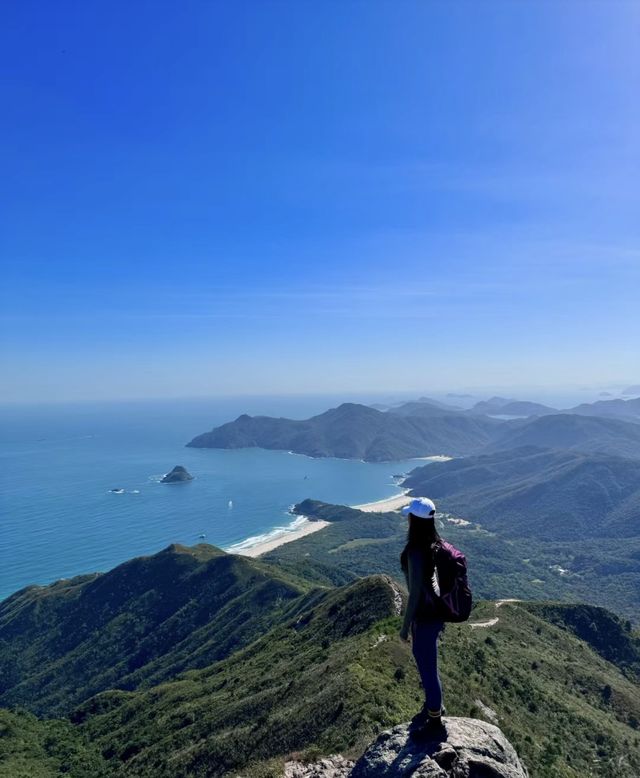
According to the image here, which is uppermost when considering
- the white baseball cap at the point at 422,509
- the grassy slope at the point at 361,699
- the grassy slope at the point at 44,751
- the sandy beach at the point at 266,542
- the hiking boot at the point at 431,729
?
the white baseball cap at the point at 422,509

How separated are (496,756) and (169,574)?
115m

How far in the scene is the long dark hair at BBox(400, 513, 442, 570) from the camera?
911 cm

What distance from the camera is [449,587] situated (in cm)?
929

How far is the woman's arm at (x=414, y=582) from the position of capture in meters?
9.10

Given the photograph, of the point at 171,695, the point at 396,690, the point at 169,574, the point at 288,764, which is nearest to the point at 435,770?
the point at 288,764

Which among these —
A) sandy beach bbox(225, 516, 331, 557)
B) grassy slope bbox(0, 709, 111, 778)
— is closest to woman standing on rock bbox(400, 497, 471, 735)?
grassy slope bbox(0, 709, 111, 778)

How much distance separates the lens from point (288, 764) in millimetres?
19641

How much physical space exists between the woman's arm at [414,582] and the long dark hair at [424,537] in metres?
0.14

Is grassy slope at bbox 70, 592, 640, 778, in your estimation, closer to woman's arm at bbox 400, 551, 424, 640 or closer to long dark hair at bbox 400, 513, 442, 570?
woman's arm at bbox 400, 551, 424, 640

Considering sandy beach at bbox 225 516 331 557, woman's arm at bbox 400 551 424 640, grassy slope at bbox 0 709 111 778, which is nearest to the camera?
woman's arm at bbox 400 551 424 640

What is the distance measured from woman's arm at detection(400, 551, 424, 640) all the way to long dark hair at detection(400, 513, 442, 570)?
0.44ft

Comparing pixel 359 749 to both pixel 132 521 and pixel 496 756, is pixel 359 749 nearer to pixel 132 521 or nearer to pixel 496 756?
pixel 496 756

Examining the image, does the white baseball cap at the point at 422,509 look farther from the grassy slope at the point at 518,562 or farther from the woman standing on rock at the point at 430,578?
the grassy slope at the point at 518,562

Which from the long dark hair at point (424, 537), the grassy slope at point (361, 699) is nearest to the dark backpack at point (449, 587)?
the long dark hair at point (424, 537)
